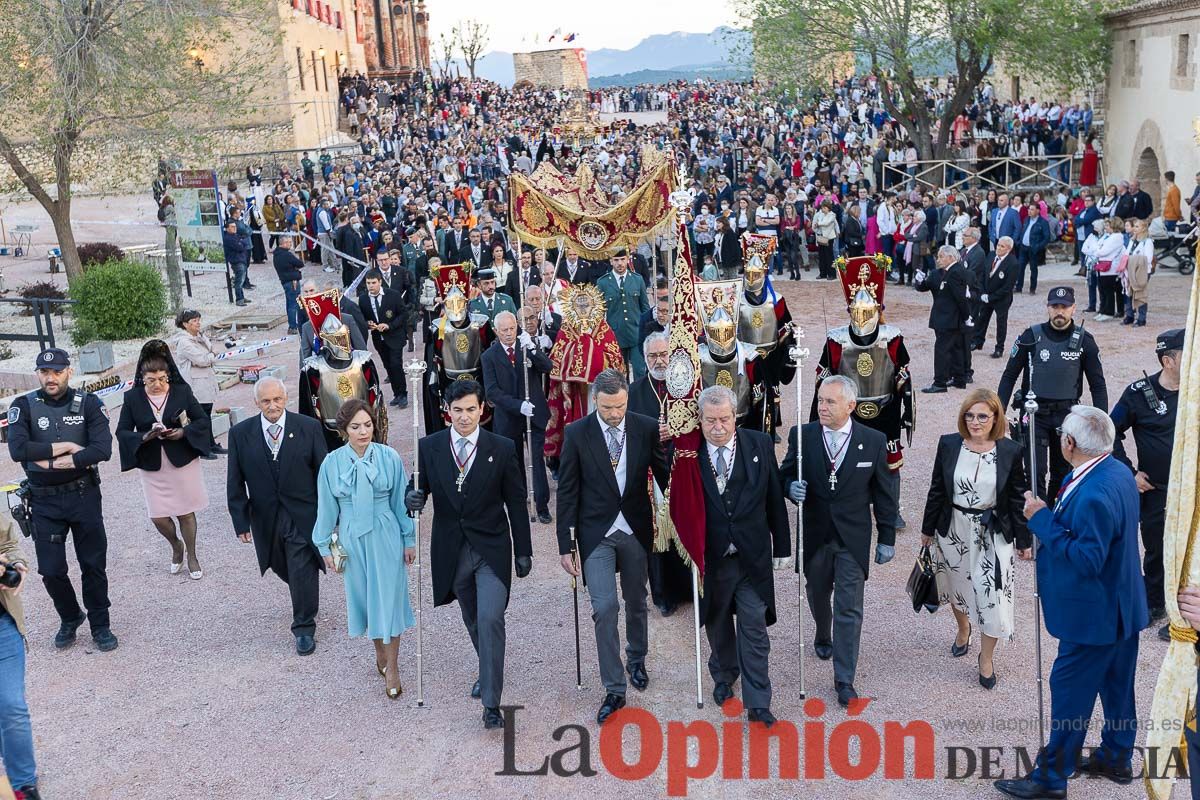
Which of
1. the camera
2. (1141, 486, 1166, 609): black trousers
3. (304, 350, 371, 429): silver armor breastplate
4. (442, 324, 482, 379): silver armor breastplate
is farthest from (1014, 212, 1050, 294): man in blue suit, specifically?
the camera

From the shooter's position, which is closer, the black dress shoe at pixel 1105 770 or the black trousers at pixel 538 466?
the black dress shoe at pixel 1105 770

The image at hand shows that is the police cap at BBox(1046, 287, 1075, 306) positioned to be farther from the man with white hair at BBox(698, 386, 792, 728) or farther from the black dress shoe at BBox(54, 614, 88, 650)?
the black dress shoe at BBox(54, 614, 88, 650)

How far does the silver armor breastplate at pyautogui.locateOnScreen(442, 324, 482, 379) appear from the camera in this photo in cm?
1030

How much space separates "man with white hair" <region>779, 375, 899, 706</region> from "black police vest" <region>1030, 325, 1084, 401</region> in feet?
8.98

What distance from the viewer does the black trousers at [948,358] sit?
42.6 ft

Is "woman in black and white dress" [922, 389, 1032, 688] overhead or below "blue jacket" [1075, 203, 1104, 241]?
below

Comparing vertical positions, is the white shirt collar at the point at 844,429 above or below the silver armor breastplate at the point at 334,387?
above

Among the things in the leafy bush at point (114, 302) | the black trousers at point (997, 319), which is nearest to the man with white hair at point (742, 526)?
the black trousers at point (997, 319)

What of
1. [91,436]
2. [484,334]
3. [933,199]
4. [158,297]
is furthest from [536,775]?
[933,199]

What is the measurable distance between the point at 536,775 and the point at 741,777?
1051mm

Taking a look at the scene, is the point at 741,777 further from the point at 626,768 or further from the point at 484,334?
the point at 484,334

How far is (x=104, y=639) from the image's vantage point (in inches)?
303

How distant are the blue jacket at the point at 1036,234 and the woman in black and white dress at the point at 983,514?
13096 mm

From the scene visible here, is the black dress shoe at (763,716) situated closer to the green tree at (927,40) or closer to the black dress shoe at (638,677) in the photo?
the black dress shoe at (638,677)
